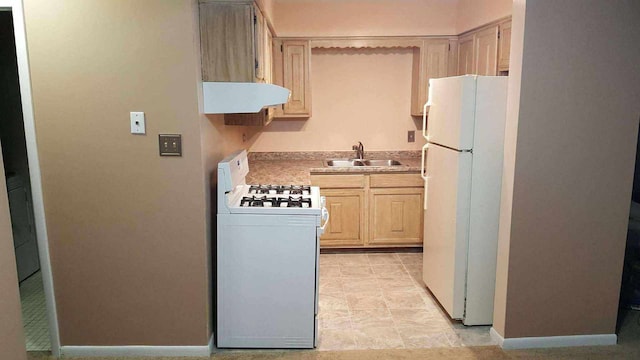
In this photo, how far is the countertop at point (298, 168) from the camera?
3.72 m

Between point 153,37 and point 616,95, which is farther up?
point 153,37

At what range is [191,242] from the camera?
8.15 feet

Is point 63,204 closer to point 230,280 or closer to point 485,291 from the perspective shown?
point 230,280

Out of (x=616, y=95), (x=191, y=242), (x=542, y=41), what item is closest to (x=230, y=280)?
(x=191, y=242)

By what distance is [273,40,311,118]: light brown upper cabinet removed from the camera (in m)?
4.24

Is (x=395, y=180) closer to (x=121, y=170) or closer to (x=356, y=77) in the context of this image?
(x=356, y=77)

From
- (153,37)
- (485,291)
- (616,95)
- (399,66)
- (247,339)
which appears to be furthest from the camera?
(399,66)

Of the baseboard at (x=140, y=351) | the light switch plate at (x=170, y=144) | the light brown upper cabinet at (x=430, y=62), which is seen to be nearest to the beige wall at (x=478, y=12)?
the light brown upper cabinet at (x=430, y=62)

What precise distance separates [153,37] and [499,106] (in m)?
1.95

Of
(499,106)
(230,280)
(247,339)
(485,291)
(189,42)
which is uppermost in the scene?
(189,42)

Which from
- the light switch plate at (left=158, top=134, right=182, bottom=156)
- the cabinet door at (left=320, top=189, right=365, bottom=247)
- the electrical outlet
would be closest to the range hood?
the light switch plate at (left=158, top=134, right=182, bottom=156)

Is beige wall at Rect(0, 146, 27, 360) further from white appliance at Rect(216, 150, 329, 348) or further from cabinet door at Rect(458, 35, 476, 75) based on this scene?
cabinet door at Rect(458, 35, 476, 75)

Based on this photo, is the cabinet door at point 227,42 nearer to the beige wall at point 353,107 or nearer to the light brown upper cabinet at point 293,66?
the light brown upper cabinet at point 293,66

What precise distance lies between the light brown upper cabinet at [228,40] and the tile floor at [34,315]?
5.70 ft
